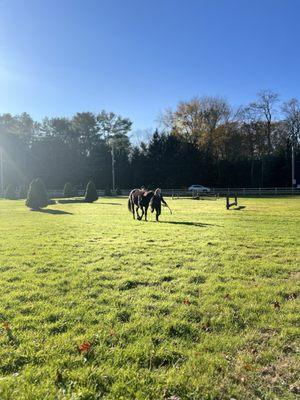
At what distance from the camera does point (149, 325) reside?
13.3ft

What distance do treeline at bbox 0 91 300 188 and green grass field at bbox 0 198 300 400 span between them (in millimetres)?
54108

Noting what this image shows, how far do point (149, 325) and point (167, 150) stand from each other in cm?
6021

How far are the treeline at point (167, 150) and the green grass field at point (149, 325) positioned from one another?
54108 mm

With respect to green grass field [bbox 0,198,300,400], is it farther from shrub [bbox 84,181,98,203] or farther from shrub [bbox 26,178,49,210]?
shrub [bbox 84,181,98,203]

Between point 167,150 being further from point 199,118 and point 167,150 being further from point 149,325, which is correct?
point 149,325

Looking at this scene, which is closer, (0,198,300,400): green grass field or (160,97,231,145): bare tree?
(0,198,300,400): green grass field

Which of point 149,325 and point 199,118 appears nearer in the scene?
point 149,325

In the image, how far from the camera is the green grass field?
298cm

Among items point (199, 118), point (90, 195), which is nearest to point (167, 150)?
point (199, 118)

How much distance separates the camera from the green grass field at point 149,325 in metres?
2.98

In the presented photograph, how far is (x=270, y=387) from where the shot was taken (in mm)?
2969

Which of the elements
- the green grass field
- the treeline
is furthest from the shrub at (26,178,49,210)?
the treeline

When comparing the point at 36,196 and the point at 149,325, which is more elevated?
the point at 36,196

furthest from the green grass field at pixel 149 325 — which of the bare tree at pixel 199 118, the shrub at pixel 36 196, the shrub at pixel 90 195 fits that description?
the bare tree at pixel 199 118
